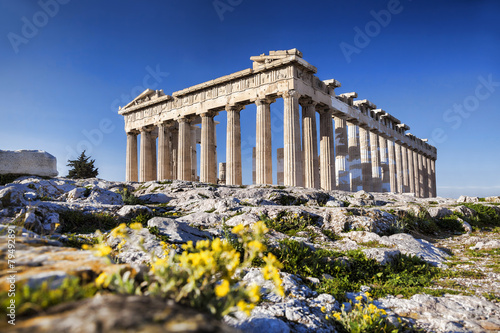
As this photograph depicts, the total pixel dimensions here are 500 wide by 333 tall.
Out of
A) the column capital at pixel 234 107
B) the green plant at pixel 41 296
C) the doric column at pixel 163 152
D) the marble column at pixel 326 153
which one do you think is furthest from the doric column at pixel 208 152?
the green plant at pixel 41 296

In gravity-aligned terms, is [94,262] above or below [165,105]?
below

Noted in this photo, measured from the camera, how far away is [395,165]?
37969 mm

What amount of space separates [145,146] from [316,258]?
3065 centimetres

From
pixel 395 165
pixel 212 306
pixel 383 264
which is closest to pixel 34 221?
pixel 212 306

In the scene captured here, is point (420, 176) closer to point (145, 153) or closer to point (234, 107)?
point (234, 107)

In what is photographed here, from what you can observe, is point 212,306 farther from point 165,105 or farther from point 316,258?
point 165,105

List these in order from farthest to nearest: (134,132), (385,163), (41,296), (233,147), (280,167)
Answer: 1. (385,163)
2. (134,132)
3. (280,167)
4. (233,147)
5. (41,296)

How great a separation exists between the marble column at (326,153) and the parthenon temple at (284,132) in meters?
0.08

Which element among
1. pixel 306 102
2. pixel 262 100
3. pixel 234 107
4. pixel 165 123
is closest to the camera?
pixel 262 100

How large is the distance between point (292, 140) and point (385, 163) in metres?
18.1

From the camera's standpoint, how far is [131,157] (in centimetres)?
3506

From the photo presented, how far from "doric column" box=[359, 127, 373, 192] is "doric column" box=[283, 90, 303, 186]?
39.8 ft

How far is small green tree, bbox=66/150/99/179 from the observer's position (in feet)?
122

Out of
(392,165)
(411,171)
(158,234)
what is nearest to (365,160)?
(392,165)
